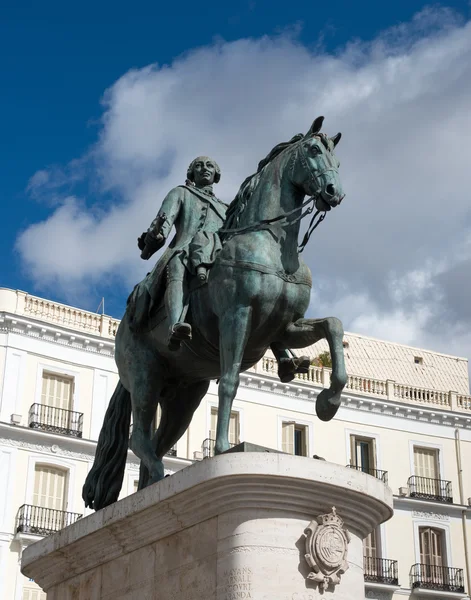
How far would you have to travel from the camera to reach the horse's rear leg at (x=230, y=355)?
374 inches

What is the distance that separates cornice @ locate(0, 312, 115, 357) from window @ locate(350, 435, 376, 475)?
1080 centimetres

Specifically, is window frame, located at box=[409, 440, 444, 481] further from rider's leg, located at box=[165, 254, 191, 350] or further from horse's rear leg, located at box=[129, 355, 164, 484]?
rider's leg, located at box=[165, 254, 191, 350]

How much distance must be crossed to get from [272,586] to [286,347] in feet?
7.92

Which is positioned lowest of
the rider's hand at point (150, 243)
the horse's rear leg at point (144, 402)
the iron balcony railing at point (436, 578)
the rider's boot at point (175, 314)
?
the horse's rear leg at point (144, 402)

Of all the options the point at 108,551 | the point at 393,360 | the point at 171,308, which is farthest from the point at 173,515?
the point at 393,360

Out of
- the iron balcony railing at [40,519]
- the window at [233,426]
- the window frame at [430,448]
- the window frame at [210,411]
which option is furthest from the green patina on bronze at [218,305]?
the window frame at [430,448]

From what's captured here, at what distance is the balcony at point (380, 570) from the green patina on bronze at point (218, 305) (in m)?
31.7

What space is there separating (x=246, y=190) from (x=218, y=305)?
123 centimetres

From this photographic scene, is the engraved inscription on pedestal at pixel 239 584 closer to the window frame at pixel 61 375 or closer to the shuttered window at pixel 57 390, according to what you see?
the window frame at pixel 61 375

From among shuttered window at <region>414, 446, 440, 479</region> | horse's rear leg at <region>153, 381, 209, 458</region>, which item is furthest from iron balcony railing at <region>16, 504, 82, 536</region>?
horse's rear leg at <region>153, 381, 209, 458</region>

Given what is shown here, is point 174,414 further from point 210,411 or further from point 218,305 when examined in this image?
point 210,411

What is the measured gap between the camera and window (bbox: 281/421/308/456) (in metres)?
42.3

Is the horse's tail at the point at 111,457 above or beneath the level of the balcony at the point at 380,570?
beneath

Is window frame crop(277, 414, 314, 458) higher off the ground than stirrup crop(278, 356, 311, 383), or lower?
higher
